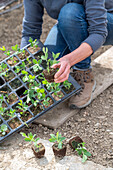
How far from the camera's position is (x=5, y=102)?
1.71 m

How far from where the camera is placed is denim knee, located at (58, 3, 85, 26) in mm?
1768

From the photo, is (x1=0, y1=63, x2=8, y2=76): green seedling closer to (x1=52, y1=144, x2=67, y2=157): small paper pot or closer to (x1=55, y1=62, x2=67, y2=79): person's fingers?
(x1=55, y1=62, x2=67, y2=79): person's fingers

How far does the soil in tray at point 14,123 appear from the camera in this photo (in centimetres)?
163

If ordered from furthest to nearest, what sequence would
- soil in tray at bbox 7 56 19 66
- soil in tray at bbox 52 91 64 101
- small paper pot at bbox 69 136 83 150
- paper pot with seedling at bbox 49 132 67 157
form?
soil in tray at bbox 7 56 19 66 < soil in tray at bbox 52 91 64 101 < small paper pot at bbox 69 136 83 150 < paper pot with seedling at bbox 49 132 67 157

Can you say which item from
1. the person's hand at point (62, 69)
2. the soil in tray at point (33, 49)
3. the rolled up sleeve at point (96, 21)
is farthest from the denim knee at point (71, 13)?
the person's hand at point (62, 69)

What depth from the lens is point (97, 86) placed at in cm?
203

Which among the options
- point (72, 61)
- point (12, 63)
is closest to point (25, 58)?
point (12, 63)

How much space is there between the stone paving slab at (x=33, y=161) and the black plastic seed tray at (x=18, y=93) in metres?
0.12

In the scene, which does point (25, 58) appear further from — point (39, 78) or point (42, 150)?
point (42, 150)

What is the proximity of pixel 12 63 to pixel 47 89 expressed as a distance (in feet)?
1.19

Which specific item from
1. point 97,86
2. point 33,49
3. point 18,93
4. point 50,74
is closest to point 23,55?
point 33,49

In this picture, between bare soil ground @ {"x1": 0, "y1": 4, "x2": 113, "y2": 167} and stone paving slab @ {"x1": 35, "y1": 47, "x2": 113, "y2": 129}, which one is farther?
stone paving slab @ {"x1": 35, "y1": 47, "x2": 113, "y2": 129}

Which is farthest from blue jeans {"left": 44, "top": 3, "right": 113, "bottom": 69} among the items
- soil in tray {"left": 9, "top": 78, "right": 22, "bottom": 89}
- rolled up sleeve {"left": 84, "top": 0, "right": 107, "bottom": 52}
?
soil in tray {"left": 9, "top": 78, "right": 22, "bottom": 89}

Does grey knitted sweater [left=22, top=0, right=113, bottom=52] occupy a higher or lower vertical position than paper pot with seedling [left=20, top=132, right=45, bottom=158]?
higher
